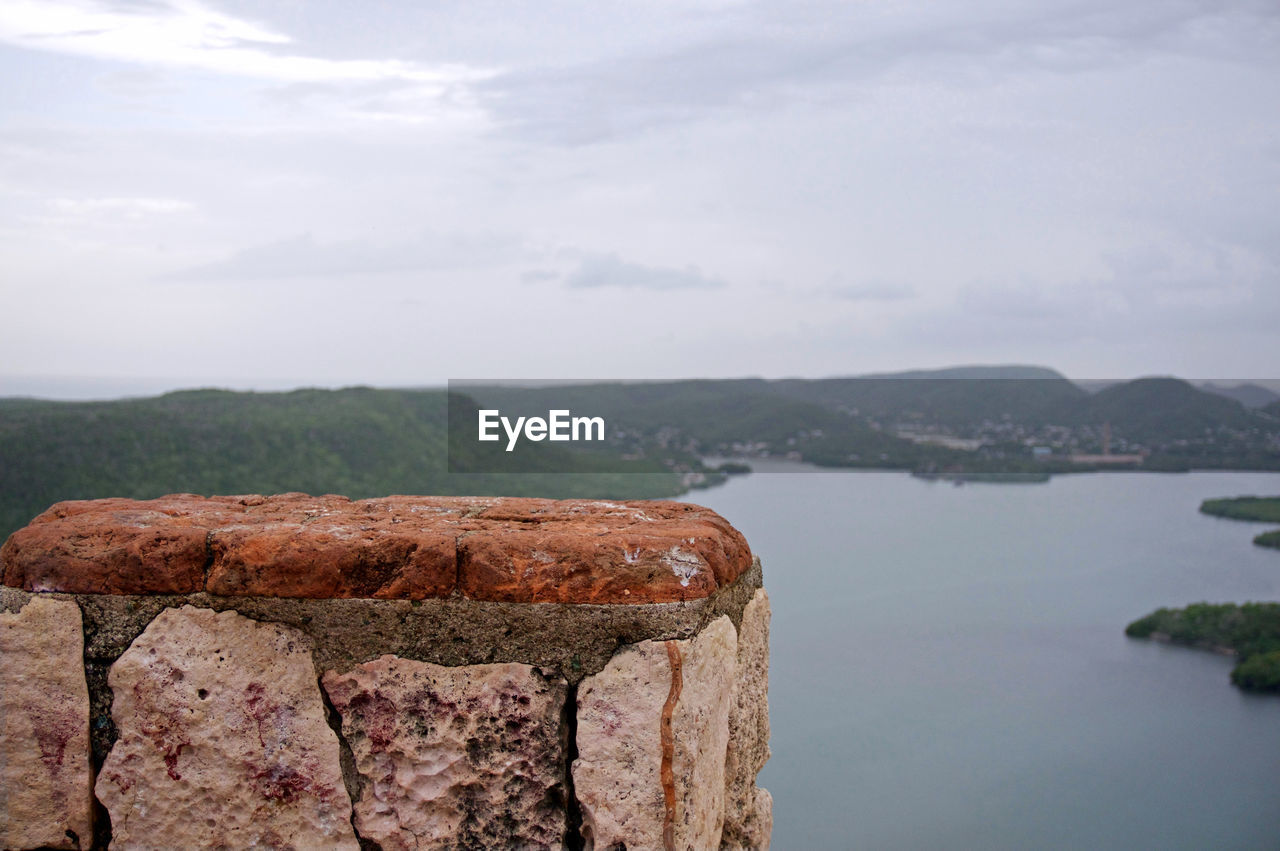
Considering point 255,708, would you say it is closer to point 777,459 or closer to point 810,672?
point 810,672

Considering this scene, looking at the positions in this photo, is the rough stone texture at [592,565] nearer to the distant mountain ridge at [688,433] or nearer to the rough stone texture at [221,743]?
the rough stone texture at [221,743]

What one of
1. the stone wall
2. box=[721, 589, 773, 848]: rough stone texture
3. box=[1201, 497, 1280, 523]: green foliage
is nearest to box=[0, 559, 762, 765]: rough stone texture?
the stone wall

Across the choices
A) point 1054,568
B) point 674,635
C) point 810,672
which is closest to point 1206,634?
point 1054,568

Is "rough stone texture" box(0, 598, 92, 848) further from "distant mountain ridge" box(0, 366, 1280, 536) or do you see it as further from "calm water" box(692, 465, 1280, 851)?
"distant mountain ridge" box(0, 366, 1280, 536)

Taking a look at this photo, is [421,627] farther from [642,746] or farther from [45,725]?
[45,725]

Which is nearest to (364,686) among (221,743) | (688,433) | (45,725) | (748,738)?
(221,743)
